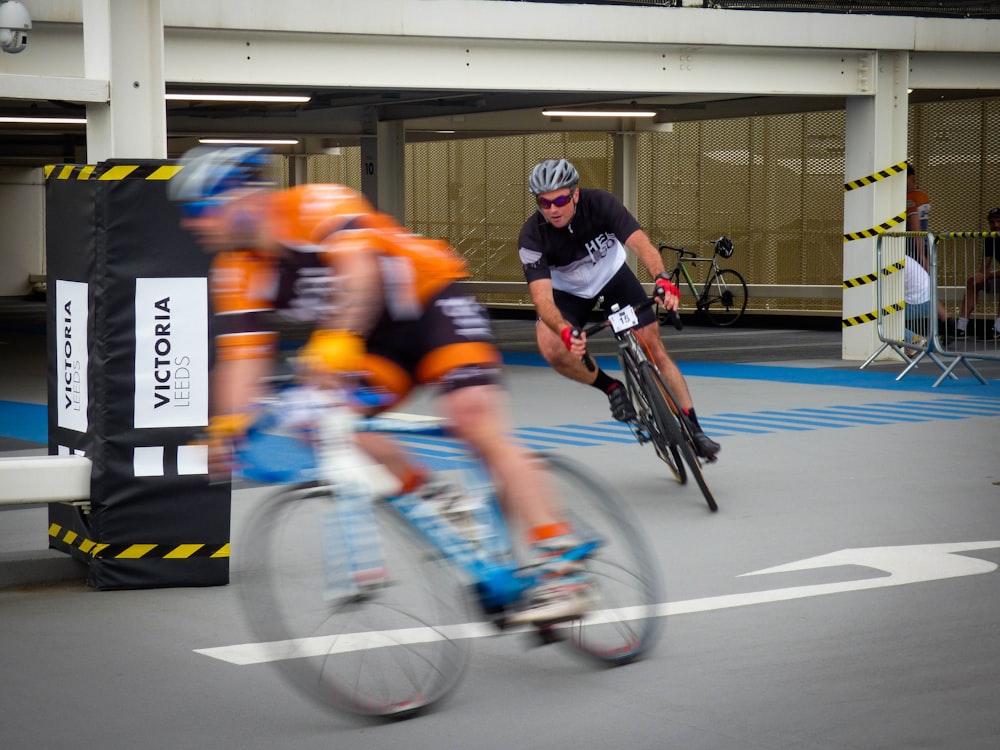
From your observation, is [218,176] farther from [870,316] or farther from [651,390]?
[870,316]

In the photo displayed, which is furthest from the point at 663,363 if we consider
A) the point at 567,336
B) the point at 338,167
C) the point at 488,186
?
the point at 338,167

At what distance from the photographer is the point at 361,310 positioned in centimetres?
426

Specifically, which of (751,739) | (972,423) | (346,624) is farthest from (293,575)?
(972,423)

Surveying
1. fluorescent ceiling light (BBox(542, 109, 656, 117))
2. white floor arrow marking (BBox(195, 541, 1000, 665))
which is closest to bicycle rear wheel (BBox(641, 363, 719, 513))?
white floor arrow marking (BBox(195, 541, 1000, 665))

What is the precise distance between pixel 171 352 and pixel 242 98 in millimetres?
14368

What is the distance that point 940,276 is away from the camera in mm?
23734

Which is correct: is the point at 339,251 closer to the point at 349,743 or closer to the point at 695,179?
the point at 349,743

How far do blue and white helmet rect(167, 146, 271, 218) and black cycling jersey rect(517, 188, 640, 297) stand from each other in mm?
3964

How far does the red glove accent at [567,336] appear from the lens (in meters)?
7.82

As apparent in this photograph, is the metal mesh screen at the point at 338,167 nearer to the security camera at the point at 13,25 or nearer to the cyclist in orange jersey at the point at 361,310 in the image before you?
the security camera at the point at 13,25

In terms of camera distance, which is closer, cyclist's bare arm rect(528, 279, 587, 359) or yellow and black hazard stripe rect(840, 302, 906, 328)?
cyclist's bare arm rect(528, 279, 587, 359)

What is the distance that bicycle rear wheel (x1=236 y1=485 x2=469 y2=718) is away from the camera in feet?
14.6

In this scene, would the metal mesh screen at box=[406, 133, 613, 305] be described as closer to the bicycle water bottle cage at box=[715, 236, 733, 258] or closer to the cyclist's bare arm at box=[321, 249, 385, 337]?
the bicycle water bottle cage at box=[715, 236, 733, 258]

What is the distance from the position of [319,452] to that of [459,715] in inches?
36.6
